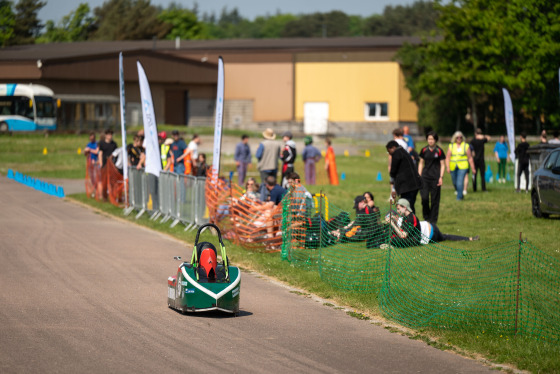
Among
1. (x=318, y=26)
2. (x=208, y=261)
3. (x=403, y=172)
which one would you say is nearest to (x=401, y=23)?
(x=318, y=26)

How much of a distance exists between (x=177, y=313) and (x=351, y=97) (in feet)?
187

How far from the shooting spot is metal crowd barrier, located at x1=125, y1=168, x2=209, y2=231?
18156mm

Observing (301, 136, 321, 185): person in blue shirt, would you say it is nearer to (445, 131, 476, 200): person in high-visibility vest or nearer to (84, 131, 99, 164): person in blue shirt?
(445, 131, 476, 200): person in high-visibility vest

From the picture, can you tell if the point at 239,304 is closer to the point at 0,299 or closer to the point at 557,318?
the point at 0,299

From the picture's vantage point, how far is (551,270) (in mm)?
12445

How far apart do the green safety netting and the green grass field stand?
33cm

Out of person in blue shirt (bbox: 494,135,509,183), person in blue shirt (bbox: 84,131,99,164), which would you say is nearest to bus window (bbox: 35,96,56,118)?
person in blue shirt (bbox: 84,131,99,164)

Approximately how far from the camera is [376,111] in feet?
219

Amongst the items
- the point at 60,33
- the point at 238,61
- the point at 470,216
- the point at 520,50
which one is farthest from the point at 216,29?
the point at 470,216

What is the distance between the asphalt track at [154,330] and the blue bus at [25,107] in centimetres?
4166

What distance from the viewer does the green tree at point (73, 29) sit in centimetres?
11250

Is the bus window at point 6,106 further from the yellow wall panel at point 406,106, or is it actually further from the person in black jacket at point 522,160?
the person in black jacket at point 522,160

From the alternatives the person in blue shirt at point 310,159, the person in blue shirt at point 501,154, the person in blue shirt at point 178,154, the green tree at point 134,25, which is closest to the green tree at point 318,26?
the green tree at point 134,25

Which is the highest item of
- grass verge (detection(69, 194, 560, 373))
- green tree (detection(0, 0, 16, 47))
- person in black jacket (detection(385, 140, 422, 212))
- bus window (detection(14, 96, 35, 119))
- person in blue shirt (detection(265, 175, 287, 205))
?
green tree (detection(0, 0, 16, 47))
